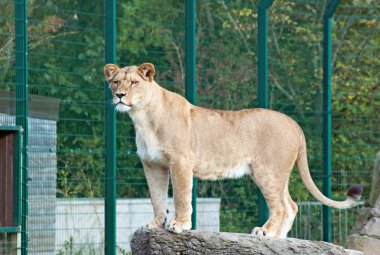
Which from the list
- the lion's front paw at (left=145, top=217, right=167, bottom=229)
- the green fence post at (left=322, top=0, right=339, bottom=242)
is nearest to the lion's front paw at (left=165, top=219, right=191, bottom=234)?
the lion's front paw at (left=145, top=217, right=167, bottom=229)

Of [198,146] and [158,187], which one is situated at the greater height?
[198,146]

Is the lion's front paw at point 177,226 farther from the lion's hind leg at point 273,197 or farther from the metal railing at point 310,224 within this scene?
the metal railing at point 310,224

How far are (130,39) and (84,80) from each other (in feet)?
11.6

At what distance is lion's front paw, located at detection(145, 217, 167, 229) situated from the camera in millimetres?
7403

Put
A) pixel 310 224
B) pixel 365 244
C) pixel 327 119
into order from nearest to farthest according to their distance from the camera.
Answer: pixel 365 244
pixel 327 119
pixel 310 224

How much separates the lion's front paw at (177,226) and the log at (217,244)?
0.03 meters

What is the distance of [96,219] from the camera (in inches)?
407

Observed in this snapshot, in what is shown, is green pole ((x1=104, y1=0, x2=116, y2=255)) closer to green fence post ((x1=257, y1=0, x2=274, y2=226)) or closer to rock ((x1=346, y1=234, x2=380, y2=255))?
green fence post ((x1=257, y1=0, x2=274, y2=226))

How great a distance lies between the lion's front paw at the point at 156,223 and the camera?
291 inches

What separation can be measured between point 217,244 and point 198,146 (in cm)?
97

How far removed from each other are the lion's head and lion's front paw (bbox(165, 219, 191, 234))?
861mm

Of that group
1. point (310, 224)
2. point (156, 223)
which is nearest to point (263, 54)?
point (310, 224)

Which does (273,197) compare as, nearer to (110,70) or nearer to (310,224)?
(110,70)

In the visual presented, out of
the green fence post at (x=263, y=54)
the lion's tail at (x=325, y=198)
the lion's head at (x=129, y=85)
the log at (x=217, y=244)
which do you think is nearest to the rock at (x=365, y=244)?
the lion's tail at (x=325, y=198)
